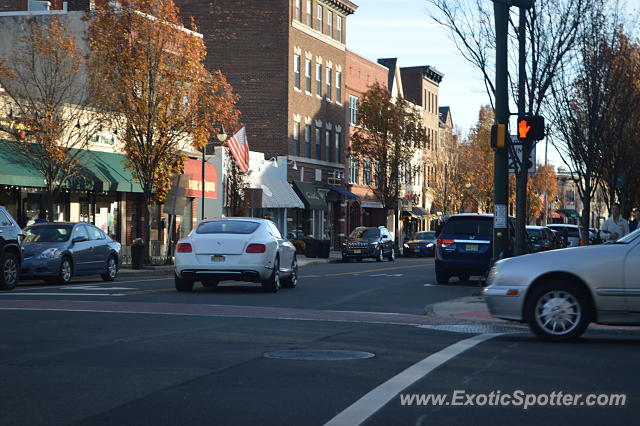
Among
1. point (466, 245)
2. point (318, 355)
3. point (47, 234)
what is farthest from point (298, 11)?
point (318, 355)

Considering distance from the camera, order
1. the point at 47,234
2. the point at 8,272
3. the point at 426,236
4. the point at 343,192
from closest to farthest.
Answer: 1. the point at 8,272
2. the point at 47,234
3. the point at 426,236
4. the point at 343,192

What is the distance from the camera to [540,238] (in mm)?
31109

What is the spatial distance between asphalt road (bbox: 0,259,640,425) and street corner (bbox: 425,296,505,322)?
0.63 metres

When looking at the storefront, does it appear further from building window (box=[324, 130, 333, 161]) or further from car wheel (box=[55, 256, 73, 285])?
car wheel (box=[55, 256, 73, 285])

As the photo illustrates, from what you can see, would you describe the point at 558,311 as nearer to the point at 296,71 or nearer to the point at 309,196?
the point at 309,196

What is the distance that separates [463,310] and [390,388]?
9002mm

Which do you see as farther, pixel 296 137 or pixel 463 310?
pixel 296 137

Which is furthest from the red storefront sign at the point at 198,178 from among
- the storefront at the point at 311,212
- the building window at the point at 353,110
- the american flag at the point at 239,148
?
the building window at the point at 353,110

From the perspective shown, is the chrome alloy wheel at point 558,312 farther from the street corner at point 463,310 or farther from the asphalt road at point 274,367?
the street corner at point 463,310

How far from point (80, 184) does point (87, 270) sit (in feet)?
29.6

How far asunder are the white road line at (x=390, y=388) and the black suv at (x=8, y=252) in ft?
39.9

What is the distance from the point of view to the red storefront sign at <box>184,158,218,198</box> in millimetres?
44125

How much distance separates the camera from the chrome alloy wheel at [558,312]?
41.2ft

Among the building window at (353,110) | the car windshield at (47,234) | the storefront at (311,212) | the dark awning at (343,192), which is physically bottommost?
the car windshield at (47,234)
